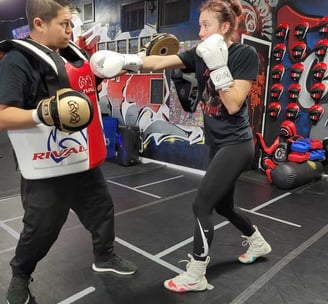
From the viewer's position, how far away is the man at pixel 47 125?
130cm

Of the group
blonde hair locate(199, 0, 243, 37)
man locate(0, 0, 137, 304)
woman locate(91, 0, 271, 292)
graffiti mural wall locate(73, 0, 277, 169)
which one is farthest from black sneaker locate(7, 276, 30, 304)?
graffiti mural wall locate(73, 0, 277, 169)

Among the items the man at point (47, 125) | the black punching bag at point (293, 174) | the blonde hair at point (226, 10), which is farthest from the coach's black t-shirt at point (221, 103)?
the black punching bag at point (293, 174)

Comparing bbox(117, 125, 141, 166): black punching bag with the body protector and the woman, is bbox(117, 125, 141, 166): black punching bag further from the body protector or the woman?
the body protector

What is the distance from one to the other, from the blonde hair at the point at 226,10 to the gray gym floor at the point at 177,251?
1.42m

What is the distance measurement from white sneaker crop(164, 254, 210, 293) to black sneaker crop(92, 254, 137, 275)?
0.96 ft

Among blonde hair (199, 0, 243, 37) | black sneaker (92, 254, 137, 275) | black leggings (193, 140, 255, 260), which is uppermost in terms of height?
blonde hair (199, 0, 243, 37)

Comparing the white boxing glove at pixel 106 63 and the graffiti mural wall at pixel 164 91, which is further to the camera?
the graffiti mural wall at pixel 164 91

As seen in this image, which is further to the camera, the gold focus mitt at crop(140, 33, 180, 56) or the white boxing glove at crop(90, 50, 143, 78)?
the gold focus mitt at crop(140, 33, 180, 56)

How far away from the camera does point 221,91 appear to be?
149cm

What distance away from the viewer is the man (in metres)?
1.30

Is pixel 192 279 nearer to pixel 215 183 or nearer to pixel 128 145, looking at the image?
pixel 215 183

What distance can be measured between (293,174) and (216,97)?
2.45 metres

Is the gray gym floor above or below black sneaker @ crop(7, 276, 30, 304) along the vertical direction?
below

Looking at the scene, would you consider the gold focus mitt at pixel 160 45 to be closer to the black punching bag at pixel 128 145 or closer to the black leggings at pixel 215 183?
the black leggings at pixel 215 183
